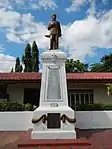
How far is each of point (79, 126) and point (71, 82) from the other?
396 centimetres

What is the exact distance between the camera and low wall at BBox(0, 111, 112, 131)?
438 inches

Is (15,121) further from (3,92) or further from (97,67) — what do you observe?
(97,67)

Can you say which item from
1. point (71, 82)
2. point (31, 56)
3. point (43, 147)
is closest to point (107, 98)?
Result: point (71, 82)

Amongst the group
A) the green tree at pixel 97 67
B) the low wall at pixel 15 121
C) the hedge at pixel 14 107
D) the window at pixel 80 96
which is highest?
the green tree at pixel 97 67

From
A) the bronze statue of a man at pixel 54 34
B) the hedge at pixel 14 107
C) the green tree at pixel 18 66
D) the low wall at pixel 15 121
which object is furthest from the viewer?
the green tree at pixel 18 66

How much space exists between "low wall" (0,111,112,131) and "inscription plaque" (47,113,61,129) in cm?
260

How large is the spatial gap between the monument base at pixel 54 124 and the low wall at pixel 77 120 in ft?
8.35

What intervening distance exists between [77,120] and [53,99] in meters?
3.12

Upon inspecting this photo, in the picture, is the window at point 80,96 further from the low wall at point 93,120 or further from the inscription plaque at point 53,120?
the inscription plaque at point 53,120

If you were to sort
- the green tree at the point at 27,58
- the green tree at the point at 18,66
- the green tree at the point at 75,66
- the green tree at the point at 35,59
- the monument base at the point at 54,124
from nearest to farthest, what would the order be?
1. the monument base at the point at 54,124
2. the green tree at the point at 35,59
3. the green tree at the point at 75,66
4. the green tree at the point at 27,58
5. the green tree at the point at 18,66

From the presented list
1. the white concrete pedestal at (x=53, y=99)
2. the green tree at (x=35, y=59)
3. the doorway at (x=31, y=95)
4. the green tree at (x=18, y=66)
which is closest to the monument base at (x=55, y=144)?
the white concrete pedestal at (x=53, y=99)

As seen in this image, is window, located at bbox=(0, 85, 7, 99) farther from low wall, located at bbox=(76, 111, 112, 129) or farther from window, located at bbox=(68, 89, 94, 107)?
low wall, located at bbox=(76, 111, 112, 129)

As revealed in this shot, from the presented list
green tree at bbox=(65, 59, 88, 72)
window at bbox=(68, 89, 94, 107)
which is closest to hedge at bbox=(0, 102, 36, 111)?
window at bbox=(68, 89, 94, 107)

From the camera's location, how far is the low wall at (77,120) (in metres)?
11.1
